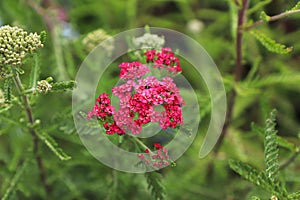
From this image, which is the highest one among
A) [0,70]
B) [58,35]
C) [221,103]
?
[58,35]

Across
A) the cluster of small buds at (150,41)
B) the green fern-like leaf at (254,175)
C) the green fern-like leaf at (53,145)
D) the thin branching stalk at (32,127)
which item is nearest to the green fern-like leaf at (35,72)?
the thin branching stalk at (32,127)

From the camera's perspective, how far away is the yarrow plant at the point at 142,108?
101 centimetres

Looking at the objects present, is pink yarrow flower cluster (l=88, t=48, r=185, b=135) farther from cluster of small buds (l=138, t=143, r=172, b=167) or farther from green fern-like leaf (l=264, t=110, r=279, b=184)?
Result: green fern-like leaf (l=264, t=110, r=279, b=184)

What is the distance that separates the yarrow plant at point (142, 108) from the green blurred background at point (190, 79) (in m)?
0.27

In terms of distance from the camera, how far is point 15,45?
1.00 metres

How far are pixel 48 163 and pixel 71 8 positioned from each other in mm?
1081

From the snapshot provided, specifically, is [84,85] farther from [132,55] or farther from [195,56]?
[195,56]

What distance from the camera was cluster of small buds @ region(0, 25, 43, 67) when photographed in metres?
0.99

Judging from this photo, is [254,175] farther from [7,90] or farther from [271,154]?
[7,90]

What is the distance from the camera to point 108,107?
1.02 meters

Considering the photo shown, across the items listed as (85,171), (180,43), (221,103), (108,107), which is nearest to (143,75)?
(108,107)

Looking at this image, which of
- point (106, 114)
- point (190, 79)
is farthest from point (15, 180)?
point (190, 79)

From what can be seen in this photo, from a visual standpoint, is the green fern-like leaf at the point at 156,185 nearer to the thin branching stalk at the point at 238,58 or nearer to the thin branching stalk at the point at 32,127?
the thin branching stalk at the point at 32,127

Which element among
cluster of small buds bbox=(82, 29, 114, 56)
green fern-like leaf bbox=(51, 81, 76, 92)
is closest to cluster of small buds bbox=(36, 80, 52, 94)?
green fern-like leaf bbox=(51, 81, 76, 92)
